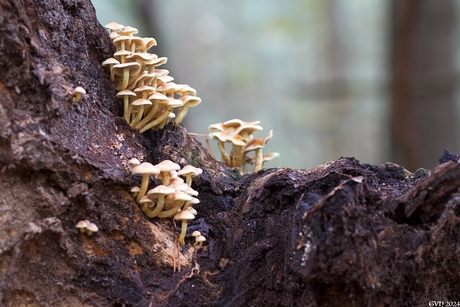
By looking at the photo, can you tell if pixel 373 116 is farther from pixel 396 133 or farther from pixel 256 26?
pixel 396 133

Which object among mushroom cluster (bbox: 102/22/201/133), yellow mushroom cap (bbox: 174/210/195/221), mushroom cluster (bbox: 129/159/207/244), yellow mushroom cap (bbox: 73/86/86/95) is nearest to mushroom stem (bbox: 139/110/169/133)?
mushroom cluster (bbox: 102/22/201/133)

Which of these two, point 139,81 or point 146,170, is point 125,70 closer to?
point 139,81

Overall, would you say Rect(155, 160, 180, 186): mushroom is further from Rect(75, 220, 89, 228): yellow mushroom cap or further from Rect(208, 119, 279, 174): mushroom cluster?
Rect(208, 119, 279, 174): mushroom cluster

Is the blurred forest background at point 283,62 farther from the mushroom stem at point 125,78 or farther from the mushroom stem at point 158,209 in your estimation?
the mushroom stem at point 158,209

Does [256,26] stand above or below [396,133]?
above

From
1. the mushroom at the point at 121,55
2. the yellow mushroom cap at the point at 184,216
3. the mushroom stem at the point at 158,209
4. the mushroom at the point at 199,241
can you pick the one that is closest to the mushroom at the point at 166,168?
the mushroom stem at the point at 158,209

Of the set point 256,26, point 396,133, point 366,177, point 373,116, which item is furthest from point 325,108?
point 366,177
